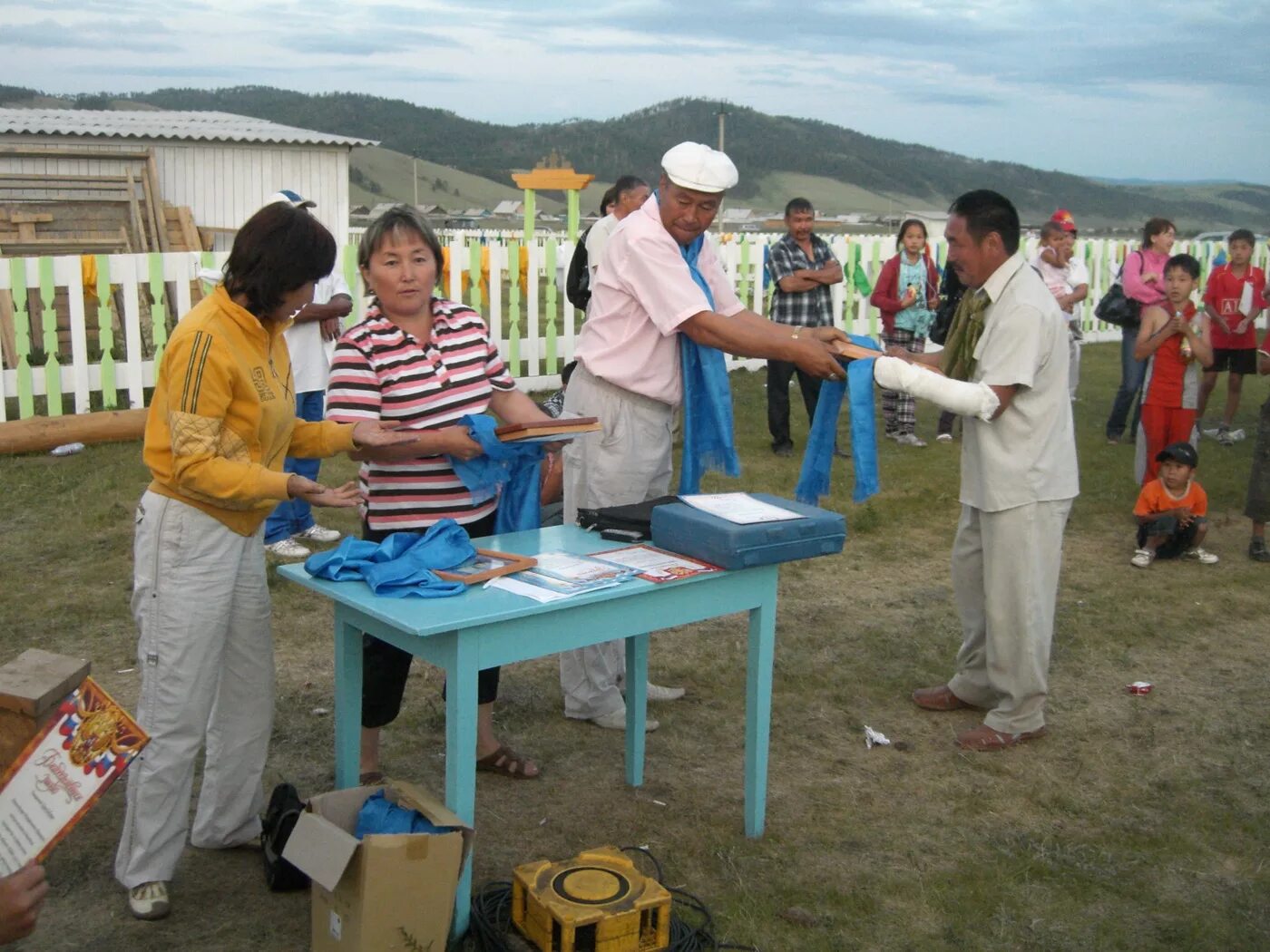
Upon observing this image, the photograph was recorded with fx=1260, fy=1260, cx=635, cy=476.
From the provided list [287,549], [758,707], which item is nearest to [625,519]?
[758,707]

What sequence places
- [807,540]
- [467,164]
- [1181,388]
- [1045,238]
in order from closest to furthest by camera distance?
[807,540]
[1181,388]
[1045,238]
[467,164]

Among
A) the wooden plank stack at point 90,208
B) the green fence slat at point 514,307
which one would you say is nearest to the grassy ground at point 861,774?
the green fence slat at point 514,307

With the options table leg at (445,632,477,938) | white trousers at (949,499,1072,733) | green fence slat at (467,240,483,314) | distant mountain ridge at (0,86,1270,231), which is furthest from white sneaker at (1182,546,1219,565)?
distant mountain ridge at (0,86,1270,231)

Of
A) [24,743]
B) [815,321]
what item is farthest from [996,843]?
[815,321]

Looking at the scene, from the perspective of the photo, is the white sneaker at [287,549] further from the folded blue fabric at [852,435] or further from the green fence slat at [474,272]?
the green fence slat at [474,272]

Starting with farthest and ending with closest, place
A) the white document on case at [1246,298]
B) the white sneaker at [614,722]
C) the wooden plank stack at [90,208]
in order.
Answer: the wooden plank stack at [90,208]
the white document on case at [1246,298]
the white sneaker at [614,722]

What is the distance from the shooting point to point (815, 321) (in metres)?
10.2

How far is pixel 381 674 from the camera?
3977mm

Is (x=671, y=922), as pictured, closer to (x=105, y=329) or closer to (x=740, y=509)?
(x=740, y=509)

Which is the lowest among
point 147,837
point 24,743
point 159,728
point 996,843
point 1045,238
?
point 996,843

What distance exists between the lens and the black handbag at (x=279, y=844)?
362 centimetres

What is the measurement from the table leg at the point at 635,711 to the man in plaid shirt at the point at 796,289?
19.0 feet

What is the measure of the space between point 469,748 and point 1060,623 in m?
4.06

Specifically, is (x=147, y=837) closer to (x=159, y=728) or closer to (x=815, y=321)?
(x=159, y=728)
